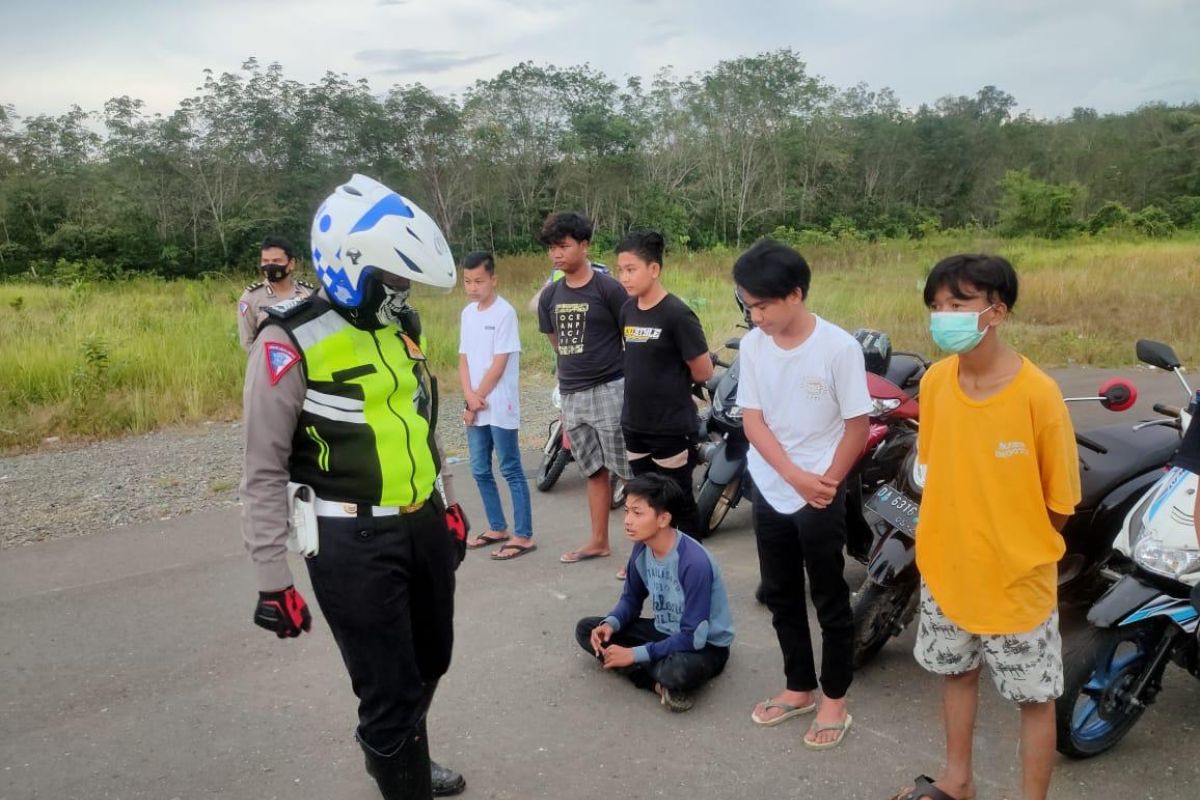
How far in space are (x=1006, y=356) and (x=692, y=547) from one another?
5.25ft

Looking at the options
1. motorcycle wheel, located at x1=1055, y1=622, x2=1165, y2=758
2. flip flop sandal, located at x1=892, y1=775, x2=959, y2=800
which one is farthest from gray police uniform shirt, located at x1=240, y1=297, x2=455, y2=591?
motorcycle wheel, located at x1=1055, y1=622, x2=1165, y2=758

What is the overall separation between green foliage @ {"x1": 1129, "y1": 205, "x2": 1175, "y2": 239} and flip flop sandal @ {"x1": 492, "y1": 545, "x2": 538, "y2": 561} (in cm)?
3704

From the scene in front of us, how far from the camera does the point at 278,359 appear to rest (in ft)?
7.79

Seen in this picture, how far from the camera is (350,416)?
2473 mm

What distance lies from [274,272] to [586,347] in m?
2.59

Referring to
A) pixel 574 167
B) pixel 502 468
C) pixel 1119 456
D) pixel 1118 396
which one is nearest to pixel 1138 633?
pixel 1118 396

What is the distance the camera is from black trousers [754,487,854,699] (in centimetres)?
317

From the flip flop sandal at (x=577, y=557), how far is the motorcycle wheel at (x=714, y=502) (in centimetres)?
67

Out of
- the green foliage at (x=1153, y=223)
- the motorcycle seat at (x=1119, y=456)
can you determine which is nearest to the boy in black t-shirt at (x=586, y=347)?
the motorcycle seat at (x=1119, y=456)

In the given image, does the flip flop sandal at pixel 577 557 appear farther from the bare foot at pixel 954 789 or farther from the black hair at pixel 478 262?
the bare foot at pixel 954 789

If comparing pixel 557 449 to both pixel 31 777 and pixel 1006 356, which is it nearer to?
pixel 31 777

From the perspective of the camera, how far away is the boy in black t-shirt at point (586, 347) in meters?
4.93

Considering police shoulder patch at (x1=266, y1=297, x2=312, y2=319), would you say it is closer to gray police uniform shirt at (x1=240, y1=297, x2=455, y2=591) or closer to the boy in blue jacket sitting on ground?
gray police uniform shirt at (x1=240, y1=297, x2=455, y2=591)

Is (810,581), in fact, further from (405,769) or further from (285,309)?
(285,309)
